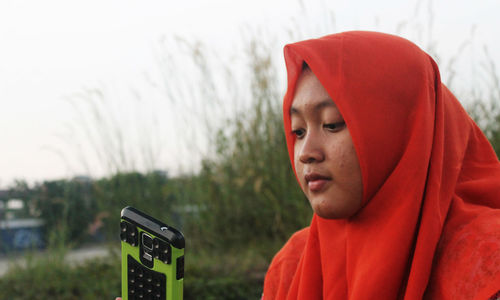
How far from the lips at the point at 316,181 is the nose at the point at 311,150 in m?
0.03

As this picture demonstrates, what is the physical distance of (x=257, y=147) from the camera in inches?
138

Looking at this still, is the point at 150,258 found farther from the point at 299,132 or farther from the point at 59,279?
the point at 59,279

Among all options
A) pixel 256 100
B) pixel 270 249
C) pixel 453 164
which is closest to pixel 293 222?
pixel 270 249

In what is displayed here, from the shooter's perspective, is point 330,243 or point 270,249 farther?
point 270,249

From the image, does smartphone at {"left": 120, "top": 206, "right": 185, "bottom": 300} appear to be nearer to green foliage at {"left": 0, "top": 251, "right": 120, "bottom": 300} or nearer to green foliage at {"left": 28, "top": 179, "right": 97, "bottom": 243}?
green foliage at {"left": 0, "top": 251, "right": 120, "bottom": 300}

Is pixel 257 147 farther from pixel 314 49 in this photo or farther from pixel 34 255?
→ pixel 314 49

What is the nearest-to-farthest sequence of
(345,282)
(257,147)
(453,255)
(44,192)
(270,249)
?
(453,255) → (345,282) → (270,249) → (257,147) → (44,192)

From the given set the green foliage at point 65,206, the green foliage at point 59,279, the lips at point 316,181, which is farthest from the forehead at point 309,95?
the green foliage at point 65,206

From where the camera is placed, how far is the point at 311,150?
102 cm

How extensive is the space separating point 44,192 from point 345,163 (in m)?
3.69

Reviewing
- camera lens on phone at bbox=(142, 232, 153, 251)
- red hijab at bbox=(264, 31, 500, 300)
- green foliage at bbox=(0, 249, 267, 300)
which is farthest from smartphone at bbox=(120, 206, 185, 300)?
green foliage at bbox=(0, 249, 267, 300)

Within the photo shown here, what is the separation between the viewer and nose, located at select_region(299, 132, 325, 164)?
3.33ft

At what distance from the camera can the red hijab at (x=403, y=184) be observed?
36.4 inches

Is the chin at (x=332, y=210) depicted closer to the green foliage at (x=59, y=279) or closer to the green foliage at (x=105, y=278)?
the green foliage at (x=105, y=278)
